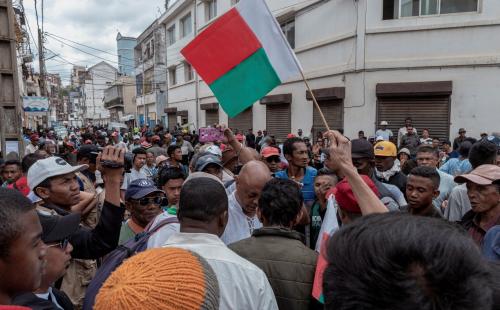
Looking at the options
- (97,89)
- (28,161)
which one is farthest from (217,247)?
(97,89)

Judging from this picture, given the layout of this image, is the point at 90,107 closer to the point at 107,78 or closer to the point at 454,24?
the point at 107,78

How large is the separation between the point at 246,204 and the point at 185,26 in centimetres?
2512

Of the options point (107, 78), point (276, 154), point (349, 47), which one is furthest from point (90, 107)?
point (276, 154)

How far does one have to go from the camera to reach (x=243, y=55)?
380cm

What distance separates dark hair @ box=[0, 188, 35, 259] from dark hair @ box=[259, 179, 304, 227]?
3.95ft

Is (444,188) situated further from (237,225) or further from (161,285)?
(161,285)

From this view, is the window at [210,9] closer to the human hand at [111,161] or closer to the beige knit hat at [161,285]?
the human hand at [111,161]

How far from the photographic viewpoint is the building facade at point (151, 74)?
100 feet

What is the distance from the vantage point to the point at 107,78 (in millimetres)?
71312

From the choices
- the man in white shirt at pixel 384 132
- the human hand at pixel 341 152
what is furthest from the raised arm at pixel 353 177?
the man in white shirt at pixel 384 132

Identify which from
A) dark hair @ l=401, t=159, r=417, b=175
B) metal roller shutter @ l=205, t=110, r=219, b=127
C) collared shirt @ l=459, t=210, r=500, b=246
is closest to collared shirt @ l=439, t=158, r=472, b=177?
dark hair @ l=401, t=159, r=417, b=175

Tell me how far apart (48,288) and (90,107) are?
84.2 meters

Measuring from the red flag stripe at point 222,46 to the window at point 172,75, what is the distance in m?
24.7

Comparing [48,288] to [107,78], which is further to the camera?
[107,78]
